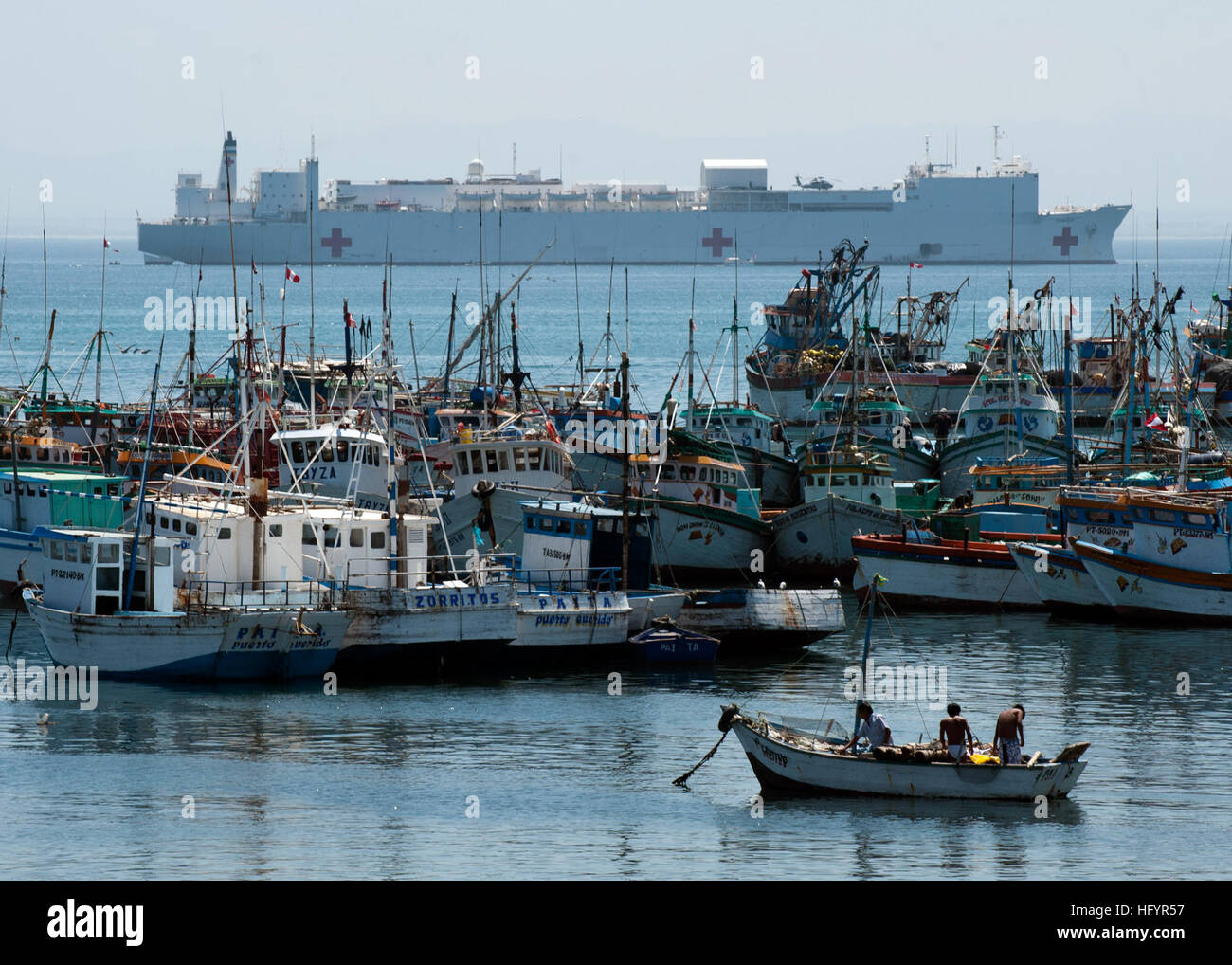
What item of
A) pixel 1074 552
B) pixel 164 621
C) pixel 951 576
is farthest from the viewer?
pixel 951 576

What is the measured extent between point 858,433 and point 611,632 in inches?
1043

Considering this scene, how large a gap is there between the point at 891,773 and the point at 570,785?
17.7 ft

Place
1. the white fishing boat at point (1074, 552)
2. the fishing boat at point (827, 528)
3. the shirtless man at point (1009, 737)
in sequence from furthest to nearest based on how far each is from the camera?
the fishing boat at point (827, 528)
the white fishing boat at point (1074, 552)
the shirtless man at point (1009, 737)

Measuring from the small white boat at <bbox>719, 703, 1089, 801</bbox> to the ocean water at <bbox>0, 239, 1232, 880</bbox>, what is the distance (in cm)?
29

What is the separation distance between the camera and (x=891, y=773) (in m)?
29.0

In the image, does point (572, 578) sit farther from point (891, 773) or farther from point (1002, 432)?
point (1002, 432)

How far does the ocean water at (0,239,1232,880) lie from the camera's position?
26578 millimetres

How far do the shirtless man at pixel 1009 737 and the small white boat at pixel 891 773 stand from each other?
11.4 inches

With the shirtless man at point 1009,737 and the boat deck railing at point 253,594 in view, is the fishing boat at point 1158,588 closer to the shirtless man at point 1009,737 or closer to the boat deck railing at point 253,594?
the shirtless man at point 1009,737

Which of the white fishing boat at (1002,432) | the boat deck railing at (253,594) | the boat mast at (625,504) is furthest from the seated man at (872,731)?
the white fishing boat at (1002,432)

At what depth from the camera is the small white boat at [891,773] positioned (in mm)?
28766

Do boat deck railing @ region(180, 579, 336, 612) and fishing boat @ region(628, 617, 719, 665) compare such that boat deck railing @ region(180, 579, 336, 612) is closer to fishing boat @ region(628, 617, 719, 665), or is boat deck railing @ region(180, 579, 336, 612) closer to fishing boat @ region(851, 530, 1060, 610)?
fishing boat @ region(628, 617, 719, 665)

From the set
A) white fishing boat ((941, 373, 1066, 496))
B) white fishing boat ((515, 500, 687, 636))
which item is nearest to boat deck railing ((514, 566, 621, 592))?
white fishing boat ((515, 500, 687, 636))

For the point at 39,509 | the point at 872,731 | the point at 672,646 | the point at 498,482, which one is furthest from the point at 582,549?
the point at 39,509
